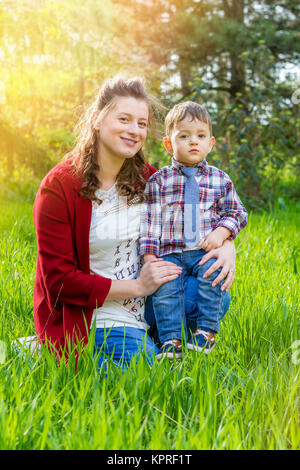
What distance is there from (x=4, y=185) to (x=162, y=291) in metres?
5.15

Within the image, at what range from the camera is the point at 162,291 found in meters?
2.04

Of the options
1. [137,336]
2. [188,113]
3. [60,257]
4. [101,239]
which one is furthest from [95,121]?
[137,336]

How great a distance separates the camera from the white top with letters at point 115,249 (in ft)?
6.80

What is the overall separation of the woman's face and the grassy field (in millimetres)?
870

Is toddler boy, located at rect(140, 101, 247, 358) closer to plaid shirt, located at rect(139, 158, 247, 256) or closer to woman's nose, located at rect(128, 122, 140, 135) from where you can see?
plaid shirt, located at rect(139, 158, 247, 256)

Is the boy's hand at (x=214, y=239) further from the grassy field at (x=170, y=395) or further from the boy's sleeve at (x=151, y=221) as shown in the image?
the grassy field at (x=170, y=395)

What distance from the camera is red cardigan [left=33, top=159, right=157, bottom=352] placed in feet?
6.32

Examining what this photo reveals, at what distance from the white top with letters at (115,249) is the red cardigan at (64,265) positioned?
0.25 ft

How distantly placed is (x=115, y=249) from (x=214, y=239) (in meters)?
0.44

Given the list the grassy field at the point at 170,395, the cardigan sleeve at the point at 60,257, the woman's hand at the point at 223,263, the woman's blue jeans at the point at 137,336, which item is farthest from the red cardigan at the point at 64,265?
the woman's hand at the point at 223,263

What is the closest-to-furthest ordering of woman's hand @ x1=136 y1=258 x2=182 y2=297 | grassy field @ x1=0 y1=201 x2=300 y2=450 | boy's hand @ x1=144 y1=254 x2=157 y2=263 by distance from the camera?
grassy field @ x1=0 y1=201 x2=300 y2=450 < woman's hand @ x1=136 y1=258 x2=182 y2=297 < boy's hand @ x1=144 y1=254 x2=157 y2=263

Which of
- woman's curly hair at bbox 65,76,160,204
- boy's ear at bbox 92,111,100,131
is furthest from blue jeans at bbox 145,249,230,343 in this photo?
boy's ear at bbox 92,111,100,131

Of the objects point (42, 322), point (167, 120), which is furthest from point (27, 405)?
point (167, 120)

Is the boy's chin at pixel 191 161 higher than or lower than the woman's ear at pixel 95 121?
lower
